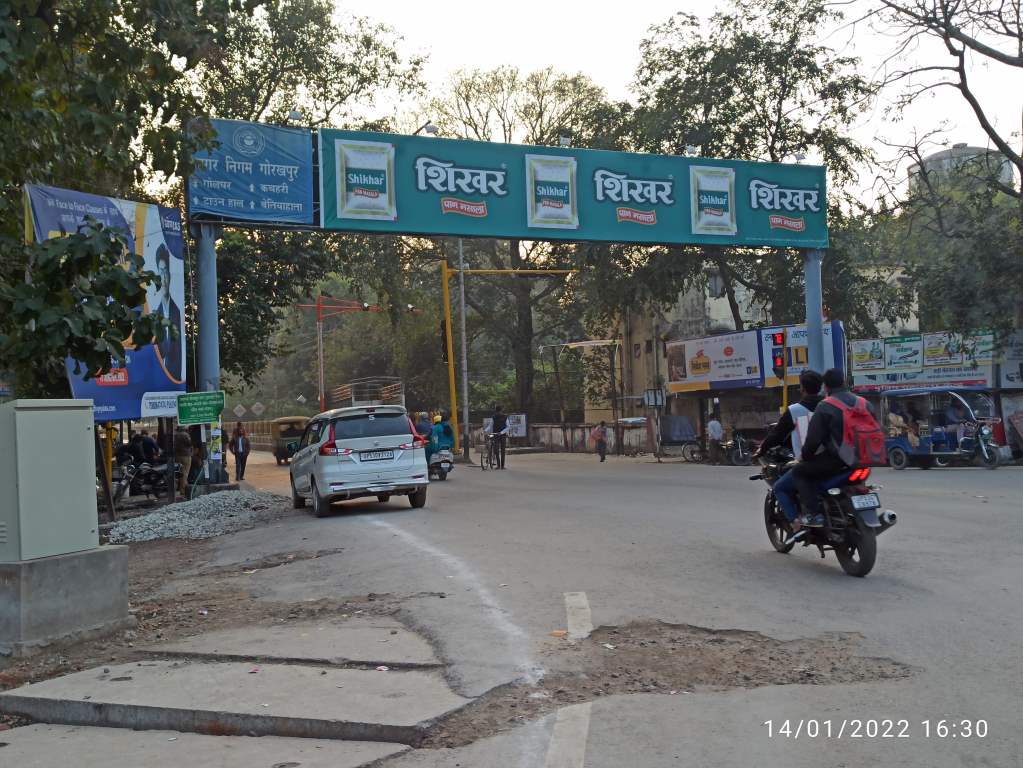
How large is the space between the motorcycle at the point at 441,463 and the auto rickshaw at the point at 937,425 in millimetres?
11956

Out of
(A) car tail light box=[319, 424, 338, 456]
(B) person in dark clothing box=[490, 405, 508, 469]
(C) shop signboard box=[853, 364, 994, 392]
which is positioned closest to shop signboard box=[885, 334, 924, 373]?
(C) shop signboard box=[853, 364, 994, 392]

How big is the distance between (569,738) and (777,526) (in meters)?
5.80

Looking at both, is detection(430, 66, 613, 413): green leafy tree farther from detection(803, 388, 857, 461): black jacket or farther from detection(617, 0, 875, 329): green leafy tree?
detection(803, 388, 857, 461): black jacket

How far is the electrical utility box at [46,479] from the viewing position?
7168 millimetres

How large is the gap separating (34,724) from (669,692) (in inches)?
141

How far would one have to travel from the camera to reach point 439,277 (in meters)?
48.9

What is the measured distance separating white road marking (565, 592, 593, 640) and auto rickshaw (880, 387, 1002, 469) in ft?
69.0

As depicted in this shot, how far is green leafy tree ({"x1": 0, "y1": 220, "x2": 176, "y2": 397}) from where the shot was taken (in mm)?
6883

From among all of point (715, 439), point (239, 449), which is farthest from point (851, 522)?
point (239, 449)

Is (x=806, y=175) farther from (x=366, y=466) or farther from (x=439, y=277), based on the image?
(x=439, y=277)

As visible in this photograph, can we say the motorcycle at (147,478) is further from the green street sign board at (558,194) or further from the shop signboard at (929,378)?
the shop signboard at (929,378)

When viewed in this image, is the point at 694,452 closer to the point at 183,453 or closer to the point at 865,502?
the point at 183,453

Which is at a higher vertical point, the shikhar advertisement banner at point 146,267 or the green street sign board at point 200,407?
the shikhar advertisement banner at point 146,267

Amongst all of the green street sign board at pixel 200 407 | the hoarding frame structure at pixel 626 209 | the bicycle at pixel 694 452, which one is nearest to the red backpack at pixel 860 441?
the green street sign board at pixel 200 407
